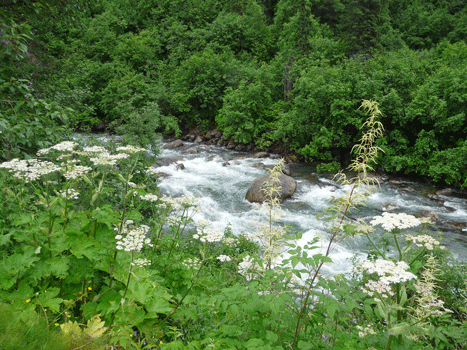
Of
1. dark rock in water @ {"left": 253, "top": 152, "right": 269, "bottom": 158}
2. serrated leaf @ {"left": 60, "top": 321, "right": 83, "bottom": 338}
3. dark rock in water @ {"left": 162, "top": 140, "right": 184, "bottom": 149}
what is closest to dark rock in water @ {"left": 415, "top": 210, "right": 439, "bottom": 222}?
dark rock in water @ {"left": 253, "top": 152, "right": 269, "bottom": 158}

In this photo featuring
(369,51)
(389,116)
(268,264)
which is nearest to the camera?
(268,264)

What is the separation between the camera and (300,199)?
35.8 feet

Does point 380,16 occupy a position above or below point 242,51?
above

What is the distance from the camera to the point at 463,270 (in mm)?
4727

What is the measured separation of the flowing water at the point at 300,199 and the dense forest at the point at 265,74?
1499mm

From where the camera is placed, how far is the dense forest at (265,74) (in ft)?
23.5

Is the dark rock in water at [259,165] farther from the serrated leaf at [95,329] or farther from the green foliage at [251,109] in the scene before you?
the serrated leaf at [95,329]

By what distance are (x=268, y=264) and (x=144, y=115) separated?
9.04 metres

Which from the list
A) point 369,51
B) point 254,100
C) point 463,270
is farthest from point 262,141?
point 463,270

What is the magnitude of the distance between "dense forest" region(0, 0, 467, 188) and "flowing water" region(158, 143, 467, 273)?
150 centimetres

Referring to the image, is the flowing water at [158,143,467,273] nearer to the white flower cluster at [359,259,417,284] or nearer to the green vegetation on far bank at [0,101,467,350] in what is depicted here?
the green vegetation on far bank at [0,101,467,350]

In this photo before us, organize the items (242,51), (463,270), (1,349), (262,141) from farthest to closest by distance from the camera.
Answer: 1. (242,51)
2. (262,141)
3. (463,270)
4. (1,349)

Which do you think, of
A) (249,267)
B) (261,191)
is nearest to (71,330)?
(249,267)

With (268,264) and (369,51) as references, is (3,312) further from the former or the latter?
(369,51)
